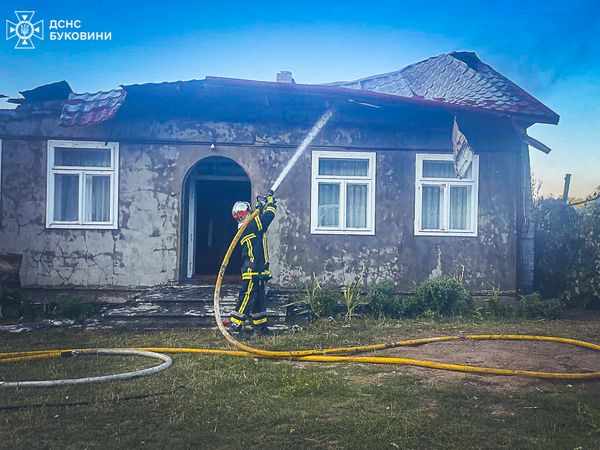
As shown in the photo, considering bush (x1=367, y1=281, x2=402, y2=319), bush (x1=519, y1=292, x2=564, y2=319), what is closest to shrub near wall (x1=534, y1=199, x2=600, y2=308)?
bush (x1=519, y1=292, x2=564, y2=319)

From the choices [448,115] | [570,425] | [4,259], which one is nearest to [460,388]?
[570,425]

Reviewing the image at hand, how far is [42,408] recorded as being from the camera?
3.71 m

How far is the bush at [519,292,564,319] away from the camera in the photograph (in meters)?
8.07

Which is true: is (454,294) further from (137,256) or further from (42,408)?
(42,408)

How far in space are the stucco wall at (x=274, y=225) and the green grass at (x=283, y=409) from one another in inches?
154

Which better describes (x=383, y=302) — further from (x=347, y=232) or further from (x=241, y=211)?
(x=241, y=211)

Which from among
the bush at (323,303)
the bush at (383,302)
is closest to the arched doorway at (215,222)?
the bush at (323,303)

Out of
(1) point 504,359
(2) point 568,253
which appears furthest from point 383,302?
(2) point 568,253

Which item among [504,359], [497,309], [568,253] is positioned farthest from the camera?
[568,253]

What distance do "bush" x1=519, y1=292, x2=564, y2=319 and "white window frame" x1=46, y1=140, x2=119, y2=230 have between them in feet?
24.3

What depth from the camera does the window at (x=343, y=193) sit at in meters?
9.15

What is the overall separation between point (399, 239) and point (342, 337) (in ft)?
10.4

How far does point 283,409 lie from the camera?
3752 mm

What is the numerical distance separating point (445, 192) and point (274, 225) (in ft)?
11.0
